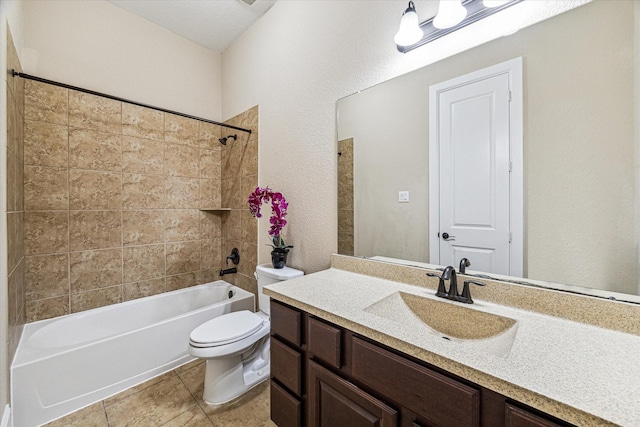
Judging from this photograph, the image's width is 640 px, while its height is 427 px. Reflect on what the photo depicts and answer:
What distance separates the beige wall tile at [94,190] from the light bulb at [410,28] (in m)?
2.34

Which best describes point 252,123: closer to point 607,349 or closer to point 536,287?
point 536,287

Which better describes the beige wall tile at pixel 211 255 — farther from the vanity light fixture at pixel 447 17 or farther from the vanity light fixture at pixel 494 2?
the vanity light fixture at pixel 494 2

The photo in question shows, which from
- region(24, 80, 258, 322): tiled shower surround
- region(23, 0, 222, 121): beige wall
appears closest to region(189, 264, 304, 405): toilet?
region(24, 80, 258, 322): tiled shower surround

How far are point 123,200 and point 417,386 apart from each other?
98.5 inches

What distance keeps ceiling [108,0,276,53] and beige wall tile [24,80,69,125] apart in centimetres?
91

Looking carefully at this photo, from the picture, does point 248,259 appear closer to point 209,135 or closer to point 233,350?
point 233,350

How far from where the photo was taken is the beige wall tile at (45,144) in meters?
1.78

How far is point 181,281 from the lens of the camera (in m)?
2.50

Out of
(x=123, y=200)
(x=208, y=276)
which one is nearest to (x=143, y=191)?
(x=123, y=200)

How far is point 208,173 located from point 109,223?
0.95 m

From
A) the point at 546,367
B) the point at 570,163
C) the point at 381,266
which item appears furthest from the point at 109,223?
the point at 570,163

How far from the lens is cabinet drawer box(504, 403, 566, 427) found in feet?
1.69

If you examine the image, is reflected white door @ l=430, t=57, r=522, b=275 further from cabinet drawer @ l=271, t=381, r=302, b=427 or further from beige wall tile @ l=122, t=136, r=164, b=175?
beige wall tile @ l=122, t=136, r=164, b=175

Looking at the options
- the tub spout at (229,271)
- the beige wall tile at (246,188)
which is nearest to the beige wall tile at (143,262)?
the tub spout at (229,271)
